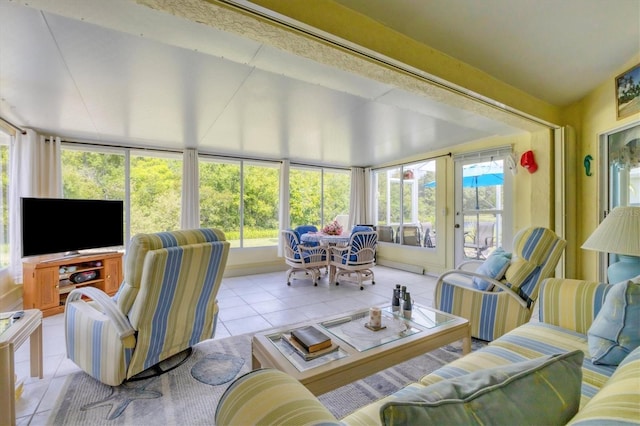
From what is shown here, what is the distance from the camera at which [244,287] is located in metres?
4.38

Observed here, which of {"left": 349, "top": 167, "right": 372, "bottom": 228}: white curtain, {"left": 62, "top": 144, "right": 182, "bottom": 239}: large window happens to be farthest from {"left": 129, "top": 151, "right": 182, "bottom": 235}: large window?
{"left": 349, "top": 167, "right": 372, "bottom": 228}: white curtain

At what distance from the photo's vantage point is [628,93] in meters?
2.54

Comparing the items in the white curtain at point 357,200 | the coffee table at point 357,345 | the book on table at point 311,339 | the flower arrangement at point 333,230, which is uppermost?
the white curtain at point 357,200

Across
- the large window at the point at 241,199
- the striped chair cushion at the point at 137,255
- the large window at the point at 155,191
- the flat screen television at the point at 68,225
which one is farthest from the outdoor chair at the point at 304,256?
the striped chair cushion at the point at 137,255

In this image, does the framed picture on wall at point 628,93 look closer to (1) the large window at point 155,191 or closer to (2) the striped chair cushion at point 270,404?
(2) the striped chair cushion at point 270,404

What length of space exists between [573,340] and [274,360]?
166 cm

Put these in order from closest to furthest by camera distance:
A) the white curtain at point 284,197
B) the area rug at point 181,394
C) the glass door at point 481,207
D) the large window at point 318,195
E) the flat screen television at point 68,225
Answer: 1. the area rug at point 181,394
2. the flat screen television at point 68,225
3. the glass door at point 481,207
4. the white curtain at point 284,197
5. the large window at point 318,195

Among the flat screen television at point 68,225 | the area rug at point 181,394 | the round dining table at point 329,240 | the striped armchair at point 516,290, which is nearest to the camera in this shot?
the area rug at point 181,394

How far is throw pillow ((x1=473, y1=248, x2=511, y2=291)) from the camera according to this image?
237 cm

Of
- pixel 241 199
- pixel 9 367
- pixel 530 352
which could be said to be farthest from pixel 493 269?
pixel 241 199

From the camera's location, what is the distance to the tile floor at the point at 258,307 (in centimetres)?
179

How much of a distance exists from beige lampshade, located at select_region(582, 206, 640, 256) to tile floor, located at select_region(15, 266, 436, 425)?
6.86 ft

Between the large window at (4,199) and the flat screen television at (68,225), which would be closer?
the flat screen television at (68,225)

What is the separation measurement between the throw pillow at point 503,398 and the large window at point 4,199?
4827 millimetres
